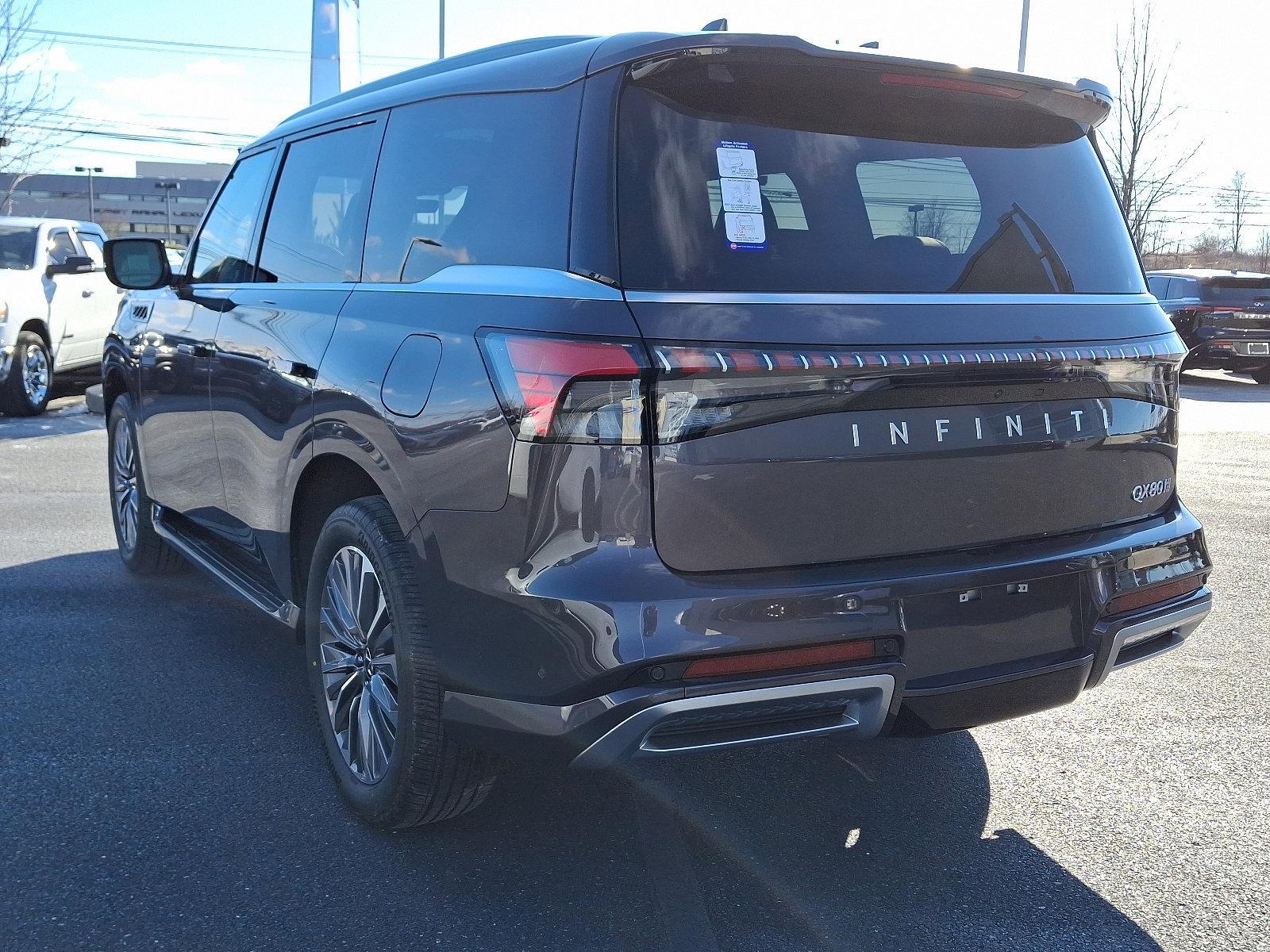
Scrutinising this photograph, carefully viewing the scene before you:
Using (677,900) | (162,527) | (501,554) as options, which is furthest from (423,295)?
(162,527)

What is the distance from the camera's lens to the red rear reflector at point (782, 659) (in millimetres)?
2443

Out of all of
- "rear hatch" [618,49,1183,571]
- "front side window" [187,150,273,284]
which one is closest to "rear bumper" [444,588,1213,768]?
"rear hatch" [618,49,1183,571]

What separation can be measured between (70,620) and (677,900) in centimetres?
326

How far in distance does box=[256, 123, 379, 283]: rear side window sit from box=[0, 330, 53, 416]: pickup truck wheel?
8.73 metres

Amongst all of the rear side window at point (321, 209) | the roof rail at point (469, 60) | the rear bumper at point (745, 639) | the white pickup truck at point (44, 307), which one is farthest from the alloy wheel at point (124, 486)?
the white pickup truck at point (44, 307)

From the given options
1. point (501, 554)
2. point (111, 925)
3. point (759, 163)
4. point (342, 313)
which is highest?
point (759, 163)

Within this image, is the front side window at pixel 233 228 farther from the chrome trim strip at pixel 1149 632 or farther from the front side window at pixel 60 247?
the front side window at pixel 60 247

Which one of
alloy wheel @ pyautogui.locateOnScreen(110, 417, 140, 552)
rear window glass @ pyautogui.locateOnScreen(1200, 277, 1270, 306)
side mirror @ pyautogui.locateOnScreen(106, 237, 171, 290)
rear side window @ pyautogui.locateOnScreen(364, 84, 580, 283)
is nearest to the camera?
rear side window @ pyautogui.locateOnScreen(364, 84, 580, 283)

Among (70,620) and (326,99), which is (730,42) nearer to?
(326,99)

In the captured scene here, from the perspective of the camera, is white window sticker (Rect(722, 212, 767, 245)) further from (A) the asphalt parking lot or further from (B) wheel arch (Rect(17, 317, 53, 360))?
(B) wheel arch (Rect(17, 317, 53, 360))

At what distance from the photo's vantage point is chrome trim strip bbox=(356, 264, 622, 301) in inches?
98.3

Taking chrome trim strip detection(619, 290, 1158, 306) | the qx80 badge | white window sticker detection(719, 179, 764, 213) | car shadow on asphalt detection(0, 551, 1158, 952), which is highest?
white window sticker detection(719, 179, 764, 213)

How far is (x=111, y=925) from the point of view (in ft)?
8.88

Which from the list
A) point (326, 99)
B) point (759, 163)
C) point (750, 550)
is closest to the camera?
point (750, 550)
